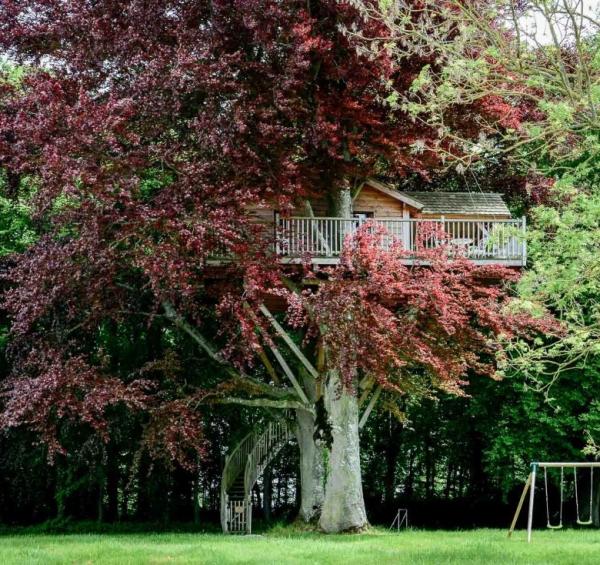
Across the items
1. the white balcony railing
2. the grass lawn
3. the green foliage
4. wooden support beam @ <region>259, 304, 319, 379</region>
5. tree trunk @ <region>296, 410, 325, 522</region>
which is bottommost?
the grass lawn

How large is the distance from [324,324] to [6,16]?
31.8 ft

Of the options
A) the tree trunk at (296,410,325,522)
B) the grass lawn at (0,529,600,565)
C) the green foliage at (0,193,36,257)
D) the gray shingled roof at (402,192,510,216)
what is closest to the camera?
the grass lawn at (0,529,600,565)

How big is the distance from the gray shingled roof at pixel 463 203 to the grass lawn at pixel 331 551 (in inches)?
315

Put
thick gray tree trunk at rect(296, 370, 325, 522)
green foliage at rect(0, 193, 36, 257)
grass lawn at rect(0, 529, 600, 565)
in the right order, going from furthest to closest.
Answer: green foliage at rect(0, 193, 36, 257)
thick gray tree trunk at rect(296, 370, 325, 522)
grass lawn at rect(0, 529, 600, 565)

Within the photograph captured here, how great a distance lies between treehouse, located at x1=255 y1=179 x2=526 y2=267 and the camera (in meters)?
20.5

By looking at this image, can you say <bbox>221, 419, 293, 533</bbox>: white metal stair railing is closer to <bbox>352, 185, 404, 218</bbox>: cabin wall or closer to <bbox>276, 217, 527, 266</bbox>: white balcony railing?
<bbox>276, 217, 527, 266</bbox>: white balcony railing

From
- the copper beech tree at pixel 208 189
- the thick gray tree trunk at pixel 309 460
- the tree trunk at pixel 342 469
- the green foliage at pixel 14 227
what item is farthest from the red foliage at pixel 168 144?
the thick gray tree trunk at pixel 309 460

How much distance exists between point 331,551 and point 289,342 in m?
6.42

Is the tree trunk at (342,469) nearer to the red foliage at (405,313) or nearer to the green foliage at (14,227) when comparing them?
the red foliage at (405,313)

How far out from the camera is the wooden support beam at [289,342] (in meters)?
20.2

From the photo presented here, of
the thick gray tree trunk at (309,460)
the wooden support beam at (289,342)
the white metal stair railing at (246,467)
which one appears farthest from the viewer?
the white metal stair railing at (246,467)

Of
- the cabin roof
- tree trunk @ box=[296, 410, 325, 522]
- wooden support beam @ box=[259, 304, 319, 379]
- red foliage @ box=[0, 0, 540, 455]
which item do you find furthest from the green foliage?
the cabin roof

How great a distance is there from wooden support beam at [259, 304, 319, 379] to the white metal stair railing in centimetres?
252

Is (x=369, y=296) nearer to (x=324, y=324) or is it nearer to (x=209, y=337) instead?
(x=324, y=324)
